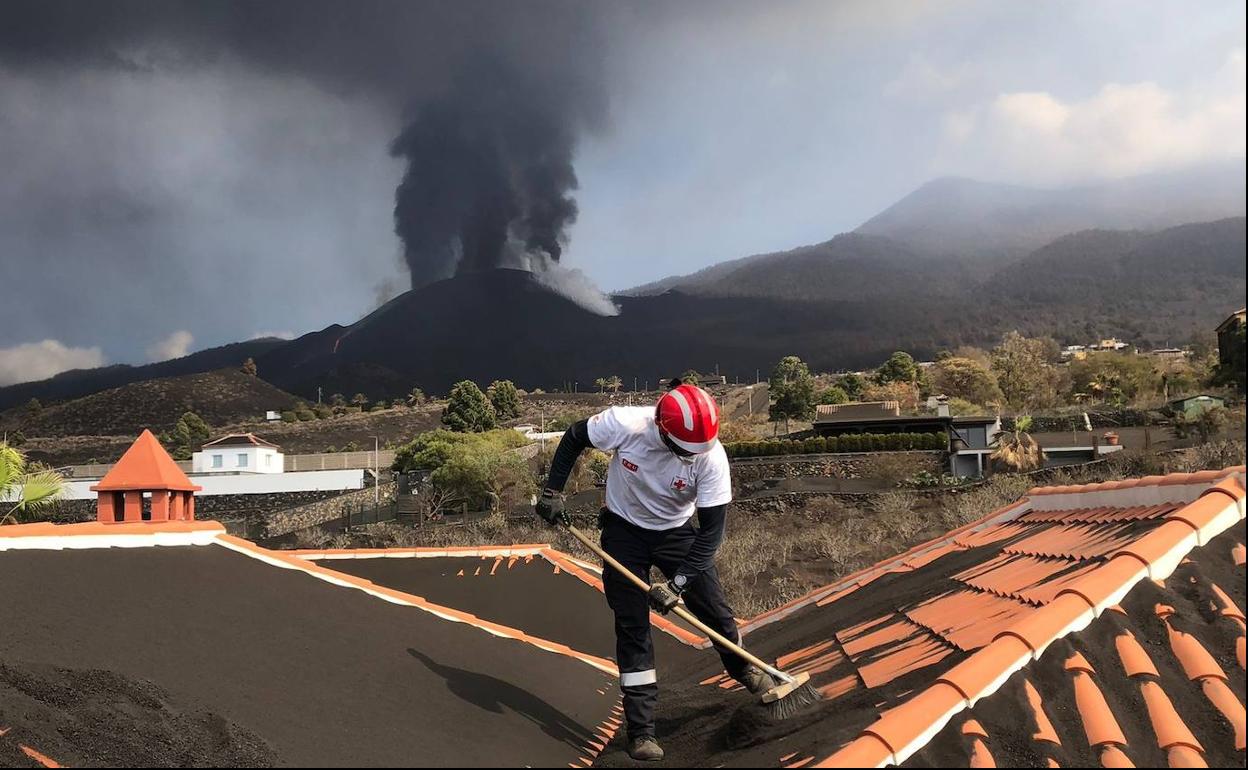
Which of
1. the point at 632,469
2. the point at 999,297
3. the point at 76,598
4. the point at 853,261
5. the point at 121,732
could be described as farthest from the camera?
the point at 853,261

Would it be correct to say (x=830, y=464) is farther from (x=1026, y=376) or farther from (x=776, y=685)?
(x=776, y=685)

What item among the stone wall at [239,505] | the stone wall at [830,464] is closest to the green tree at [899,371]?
the stone wall at [830,464]

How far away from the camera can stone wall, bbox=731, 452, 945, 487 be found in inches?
1366

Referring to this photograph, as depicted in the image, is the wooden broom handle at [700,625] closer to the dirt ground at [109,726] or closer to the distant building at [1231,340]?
the dirt ground at [109,726]

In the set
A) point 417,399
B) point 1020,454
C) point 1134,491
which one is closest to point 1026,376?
point 1020,454

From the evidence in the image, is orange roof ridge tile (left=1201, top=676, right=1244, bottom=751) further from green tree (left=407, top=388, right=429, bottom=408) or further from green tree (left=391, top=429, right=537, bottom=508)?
green tree (left=407, top=388, right=429, bottom=408)

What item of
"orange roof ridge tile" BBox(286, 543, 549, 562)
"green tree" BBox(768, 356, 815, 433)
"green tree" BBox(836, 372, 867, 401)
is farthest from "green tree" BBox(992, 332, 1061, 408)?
"orange roof ridge tile" BBox(286, 543, 549, 562)

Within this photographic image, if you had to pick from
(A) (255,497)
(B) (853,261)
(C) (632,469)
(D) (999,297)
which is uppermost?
(B) (853,261)

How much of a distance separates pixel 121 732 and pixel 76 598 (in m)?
1.81

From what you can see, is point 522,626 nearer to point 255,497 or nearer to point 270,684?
point 270,684

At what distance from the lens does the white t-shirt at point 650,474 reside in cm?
366

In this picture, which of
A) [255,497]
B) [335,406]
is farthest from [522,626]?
[335,406]

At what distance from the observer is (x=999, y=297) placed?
107 meters

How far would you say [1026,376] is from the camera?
169 ft
